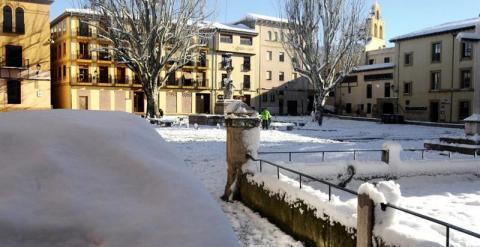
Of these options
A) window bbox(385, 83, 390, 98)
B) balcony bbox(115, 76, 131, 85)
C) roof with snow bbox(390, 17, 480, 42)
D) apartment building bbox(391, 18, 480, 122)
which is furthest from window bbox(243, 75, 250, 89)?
apartment building bbox(391, 18, 480, 122)

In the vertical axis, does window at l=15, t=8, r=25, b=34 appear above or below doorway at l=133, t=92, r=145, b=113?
above

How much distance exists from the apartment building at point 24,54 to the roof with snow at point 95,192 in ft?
118

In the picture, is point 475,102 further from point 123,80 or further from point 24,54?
point 123,80

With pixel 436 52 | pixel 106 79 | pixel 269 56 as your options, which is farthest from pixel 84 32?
pixel 436 52

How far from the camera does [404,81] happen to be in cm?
4278

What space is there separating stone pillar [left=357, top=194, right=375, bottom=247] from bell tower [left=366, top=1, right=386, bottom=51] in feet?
192

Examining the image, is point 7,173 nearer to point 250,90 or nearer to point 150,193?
point 150,193

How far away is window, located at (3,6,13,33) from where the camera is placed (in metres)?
35.0

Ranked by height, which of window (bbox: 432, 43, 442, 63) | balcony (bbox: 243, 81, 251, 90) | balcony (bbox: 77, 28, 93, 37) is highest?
balcony (bbox: 77, 28, 93, 37)

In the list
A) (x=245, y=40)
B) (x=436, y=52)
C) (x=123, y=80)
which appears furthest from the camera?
(x=245, y=40)

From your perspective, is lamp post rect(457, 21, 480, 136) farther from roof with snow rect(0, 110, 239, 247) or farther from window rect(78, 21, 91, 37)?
window rect(78, 21, 91, 37)

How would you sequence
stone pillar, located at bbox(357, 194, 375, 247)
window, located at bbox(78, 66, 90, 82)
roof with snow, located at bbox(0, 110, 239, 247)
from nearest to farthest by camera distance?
roof with snow, located at bbox(0, 110, 239, 247) → stone pillar, located at bbox(357, 194, 375, 247) → window, located at bbox(78, 66, 90, 82)

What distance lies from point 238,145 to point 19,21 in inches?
1284

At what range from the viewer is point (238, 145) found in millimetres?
9672
